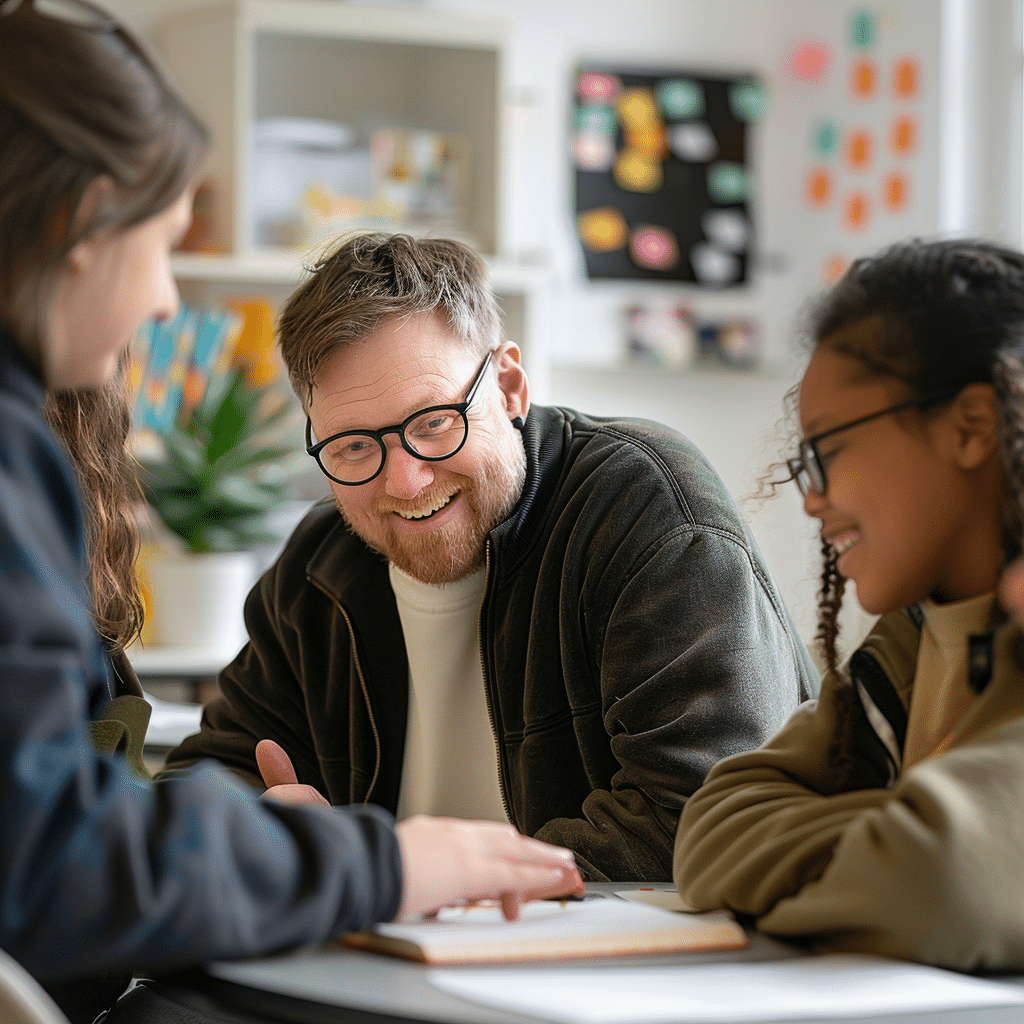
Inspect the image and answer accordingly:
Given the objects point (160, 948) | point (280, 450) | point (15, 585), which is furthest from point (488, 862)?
point (280, 450)

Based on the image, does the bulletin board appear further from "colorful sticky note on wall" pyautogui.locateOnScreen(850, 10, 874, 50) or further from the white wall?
"colorful sticky note on wall" pyautogui.locateOnScreen(850, 10, 874, 50)

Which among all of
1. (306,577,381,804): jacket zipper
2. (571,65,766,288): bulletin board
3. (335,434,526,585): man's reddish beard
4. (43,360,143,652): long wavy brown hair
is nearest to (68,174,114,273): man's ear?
(43,360,143,652): long wavy brown hair

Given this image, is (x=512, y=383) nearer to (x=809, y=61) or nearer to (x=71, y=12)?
(x=71, y=12)

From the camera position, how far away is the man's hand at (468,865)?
0.81 meters

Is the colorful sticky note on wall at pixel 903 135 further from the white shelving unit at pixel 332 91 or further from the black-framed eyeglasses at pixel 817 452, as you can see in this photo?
the black-framed eyeglasses at pixel 817 452

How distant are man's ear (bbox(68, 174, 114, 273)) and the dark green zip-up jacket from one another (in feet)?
2.46

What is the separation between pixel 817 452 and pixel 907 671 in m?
0.18

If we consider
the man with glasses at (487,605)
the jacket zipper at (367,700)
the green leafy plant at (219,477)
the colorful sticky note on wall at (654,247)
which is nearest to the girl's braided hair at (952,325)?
the man with glasses at (487,605)

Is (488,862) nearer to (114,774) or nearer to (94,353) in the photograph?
(114,774)

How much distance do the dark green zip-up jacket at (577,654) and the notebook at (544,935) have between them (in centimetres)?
36

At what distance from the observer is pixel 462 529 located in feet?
4.99

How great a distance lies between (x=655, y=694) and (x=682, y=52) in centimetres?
338

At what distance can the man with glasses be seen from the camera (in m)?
1.34

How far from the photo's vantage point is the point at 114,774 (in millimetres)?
737
